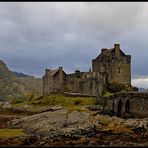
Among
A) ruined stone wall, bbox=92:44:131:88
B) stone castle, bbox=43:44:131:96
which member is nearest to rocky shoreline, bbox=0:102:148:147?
stone castle, bbox=43:44:131:96

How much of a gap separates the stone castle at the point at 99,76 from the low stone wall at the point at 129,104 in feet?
55.4

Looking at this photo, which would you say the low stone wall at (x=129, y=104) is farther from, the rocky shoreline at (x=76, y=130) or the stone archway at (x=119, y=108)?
the rocky shoreline at (x=76, y=130)

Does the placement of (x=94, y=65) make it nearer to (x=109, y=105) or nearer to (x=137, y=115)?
(x=109, y=105)

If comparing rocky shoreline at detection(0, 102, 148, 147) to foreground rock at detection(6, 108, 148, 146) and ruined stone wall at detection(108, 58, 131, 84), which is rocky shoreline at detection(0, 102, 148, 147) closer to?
foreground rock at detection(6, 108, 148, 146)

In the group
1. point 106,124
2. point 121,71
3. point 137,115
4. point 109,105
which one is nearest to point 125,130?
point 106,124

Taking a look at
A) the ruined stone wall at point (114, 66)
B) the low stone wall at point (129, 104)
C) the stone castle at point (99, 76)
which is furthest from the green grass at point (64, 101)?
the ruined stone wall at point (114, 66)

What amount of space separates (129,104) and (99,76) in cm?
2524

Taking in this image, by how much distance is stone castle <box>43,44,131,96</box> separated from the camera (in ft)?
273

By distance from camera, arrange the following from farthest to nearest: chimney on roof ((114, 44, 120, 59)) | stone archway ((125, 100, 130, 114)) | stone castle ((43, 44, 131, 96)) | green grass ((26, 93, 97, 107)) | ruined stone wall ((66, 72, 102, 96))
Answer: chimney on roof ((114, 44, 120, 59))
stone castle ((43, 44, 131, 96))
ruined stone wall ((66, 72, 102, 96))
green grass ((26, 93, 97, 107))
stone archway ((125, 100, 130, 114))

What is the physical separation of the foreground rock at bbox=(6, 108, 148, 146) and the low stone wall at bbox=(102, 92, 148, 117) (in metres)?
3.95

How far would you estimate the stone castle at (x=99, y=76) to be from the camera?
83356mm

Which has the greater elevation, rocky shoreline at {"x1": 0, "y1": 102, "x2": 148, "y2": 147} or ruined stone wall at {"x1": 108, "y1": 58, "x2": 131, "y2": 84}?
ruined stone wall at {"x1": 108, "y1": 58, "x2": 131, "y2": 84}

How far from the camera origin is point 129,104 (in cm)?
5884

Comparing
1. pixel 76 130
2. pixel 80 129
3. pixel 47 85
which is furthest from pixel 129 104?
pixel 47 85
